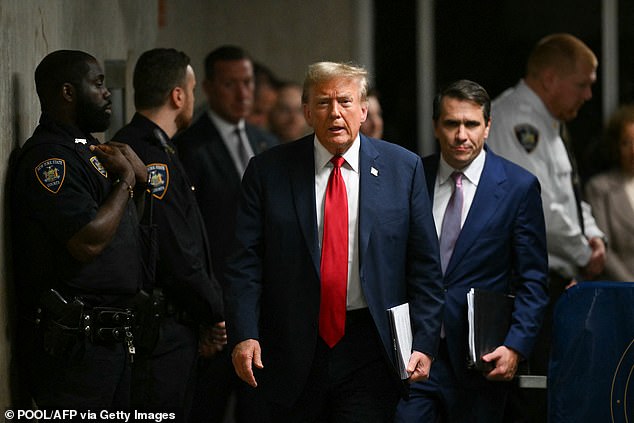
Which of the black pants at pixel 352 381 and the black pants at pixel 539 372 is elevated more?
the black pants at pixel 352 381

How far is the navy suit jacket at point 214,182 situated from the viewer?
19.0ft

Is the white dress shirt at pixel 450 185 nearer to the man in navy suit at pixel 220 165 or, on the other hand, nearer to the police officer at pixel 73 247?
the man in navy suit at pixel 220 165

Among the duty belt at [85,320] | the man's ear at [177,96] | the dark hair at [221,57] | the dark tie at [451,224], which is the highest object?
the dark hair at [221,57]

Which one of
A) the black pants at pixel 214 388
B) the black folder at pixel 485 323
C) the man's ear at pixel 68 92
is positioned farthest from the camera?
the black pants at pixel 214 388

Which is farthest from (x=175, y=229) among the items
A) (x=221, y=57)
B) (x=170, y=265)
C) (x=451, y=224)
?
(x=221, y=57)

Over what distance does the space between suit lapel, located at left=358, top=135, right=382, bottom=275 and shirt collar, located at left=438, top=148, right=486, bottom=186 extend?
1.88ft

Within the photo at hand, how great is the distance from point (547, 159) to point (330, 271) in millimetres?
1873

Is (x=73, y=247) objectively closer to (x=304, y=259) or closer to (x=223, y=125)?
(x=304, y=259)

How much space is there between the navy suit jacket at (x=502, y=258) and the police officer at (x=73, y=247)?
3.76 ft

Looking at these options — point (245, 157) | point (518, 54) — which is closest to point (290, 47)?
point (518, 54)

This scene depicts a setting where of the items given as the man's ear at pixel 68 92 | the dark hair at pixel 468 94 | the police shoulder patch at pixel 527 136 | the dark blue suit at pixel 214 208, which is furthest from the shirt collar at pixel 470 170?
the man's ear at pixel 68 92

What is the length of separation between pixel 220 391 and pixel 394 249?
1833mm

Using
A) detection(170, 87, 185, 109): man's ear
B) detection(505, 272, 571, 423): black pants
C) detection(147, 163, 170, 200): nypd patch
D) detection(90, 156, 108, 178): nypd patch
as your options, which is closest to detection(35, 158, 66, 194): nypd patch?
detection(90, 156, 108, 178): nypd patch

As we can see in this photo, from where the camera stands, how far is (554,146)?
5641mm
